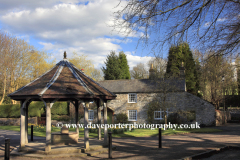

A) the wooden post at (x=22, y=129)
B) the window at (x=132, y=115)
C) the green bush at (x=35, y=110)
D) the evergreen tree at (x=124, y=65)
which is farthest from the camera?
the evergreen tree at (x=124, y=65)

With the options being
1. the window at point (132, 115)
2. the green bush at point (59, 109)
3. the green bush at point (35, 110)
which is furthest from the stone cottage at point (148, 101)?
the green bush at point (35, 110)

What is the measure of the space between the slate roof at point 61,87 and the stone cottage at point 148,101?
53.9 ft

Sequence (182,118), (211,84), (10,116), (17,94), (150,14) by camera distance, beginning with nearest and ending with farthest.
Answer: (150,14)
(17,94)
(182,118)
(10,116)
(211,84)

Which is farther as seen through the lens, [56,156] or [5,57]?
[5,57]

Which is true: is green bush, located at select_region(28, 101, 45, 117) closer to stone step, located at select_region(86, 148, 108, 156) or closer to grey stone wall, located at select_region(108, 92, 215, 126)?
grey stone wall, located at select_region(108, 92, 215, 126)

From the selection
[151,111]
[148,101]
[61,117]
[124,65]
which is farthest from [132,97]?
[124,65]

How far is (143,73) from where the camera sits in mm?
58156

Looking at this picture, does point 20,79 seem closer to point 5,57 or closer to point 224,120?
point 5,57

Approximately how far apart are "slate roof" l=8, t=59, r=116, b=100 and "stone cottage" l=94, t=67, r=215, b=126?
16.4m

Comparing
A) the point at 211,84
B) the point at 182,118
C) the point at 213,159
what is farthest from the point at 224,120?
the point at 213,159

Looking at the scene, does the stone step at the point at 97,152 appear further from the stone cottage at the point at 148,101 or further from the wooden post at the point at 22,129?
the stone cottage at the point at 148,101

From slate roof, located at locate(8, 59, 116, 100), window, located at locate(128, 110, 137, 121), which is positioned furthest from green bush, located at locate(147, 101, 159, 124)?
slate roof, located at locate(8, 59, 116, 100)

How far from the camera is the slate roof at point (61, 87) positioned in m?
10.2

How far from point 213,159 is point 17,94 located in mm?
9350
